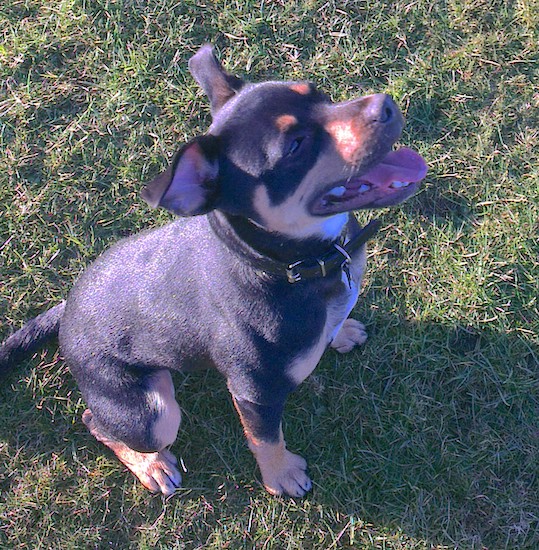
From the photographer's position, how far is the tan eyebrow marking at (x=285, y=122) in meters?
2.58

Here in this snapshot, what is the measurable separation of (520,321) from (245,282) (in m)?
2.06

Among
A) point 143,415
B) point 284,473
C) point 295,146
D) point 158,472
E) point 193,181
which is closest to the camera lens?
point 193,181

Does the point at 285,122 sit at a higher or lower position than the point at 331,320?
higher

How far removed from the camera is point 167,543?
4.02 metres

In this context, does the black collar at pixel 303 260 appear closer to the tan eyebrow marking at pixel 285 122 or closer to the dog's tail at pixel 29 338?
the tan eyebrow marking at pixel 285 122

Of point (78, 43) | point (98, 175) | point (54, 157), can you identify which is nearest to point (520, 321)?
point (98, 175)

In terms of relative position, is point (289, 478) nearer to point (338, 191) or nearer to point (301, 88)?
point (338, 191)

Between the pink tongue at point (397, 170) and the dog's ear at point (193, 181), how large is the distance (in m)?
0.70

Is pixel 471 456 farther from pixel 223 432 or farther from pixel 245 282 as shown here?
pixel 245 282

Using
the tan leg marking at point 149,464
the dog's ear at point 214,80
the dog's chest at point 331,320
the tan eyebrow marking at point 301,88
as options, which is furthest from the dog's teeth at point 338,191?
the tan leg marking at point 149,464

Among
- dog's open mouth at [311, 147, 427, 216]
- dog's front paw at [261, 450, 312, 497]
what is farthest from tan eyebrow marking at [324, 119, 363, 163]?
dog's front paw at [261, 450, 312, 497]

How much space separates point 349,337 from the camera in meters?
4.11

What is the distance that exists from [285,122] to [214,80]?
0.51m

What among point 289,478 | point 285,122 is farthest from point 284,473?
point 285,122
